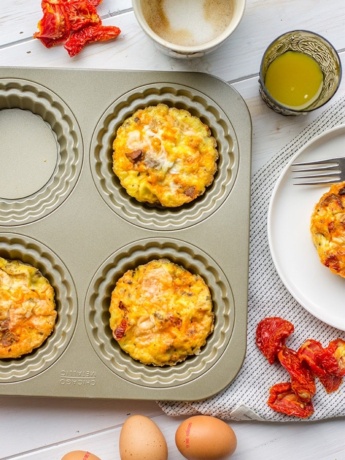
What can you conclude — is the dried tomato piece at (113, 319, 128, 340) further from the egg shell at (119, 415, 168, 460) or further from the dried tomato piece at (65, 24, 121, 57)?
the dried tomato piece at (65, 24, 121, 57)

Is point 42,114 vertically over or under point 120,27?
under

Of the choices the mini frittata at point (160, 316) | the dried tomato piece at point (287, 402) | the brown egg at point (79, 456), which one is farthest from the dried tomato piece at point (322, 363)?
the brown egg at point (79, 456)

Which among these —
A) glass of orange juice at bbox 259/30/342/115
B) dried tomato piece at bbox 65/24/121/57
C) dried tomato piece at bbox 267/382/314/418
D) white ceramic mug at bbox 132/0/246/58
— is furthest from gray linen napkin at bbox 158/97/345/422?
dried tomato piece at bbox 65/24/121/57

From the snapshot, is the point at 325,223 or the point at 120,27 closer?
the point at 325,223

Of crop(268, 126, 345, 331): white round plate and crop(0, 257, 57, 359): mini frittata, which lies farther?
crop(268, 126, 345, 331): white round plate

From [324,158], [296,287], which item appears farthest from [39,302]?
[324,158]

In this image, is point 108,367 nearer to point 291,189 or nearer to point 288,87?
point 291,189

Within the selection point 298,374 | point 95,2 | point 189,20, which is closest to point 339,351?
point 298,374
